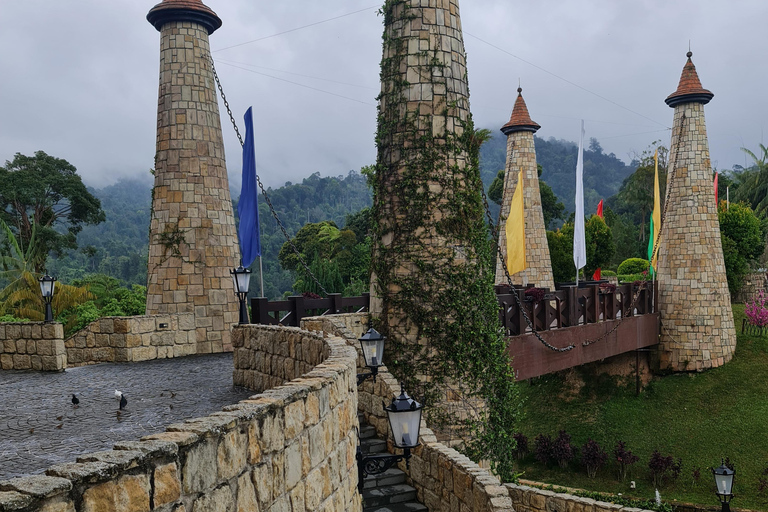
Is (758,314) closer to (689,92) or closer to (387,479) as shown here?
(689,92)

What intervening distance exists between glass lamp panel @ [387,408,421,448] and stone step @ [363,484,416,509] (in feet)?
6.45

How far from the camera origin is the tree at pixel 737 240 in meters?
22.2

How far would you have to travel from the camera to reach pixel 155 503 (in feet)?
8.32

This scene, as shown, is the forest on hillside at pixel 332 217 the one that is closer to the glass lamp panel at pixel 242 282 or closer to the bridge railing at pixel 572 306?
the bridge railing at pixel 572 306

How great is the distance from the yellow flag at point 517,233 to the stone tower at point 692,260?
6024 mm

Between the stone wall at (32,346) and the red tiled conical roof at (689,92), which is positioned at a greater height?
the red tiled conical roof at (689,92)

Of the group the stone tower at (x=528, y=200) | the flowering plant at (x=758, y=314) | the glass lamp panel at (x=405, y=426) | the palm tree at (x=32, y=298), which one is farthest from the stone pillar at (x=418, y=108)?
the flowering plant at (x=758, y=314)

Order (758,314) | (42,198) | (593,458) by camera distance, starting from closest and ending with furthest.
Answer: (593,458) → (758,314) → (42,198)

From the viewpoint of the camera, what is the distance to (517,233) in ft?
50.4

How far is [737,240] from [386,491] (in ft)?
61.6

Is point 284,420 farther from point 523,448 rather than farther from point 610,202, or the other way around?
point 610,202

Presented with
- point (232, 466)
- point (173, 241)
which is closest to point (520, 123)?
point (173, 241)

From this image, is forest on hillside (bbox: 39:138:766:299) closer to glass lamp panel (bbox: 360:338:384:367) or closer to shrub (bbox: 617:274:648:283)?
shrub (bbox: 617:274:648:283)

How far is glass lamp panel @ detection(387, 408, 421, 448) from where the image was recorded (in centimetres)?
598
